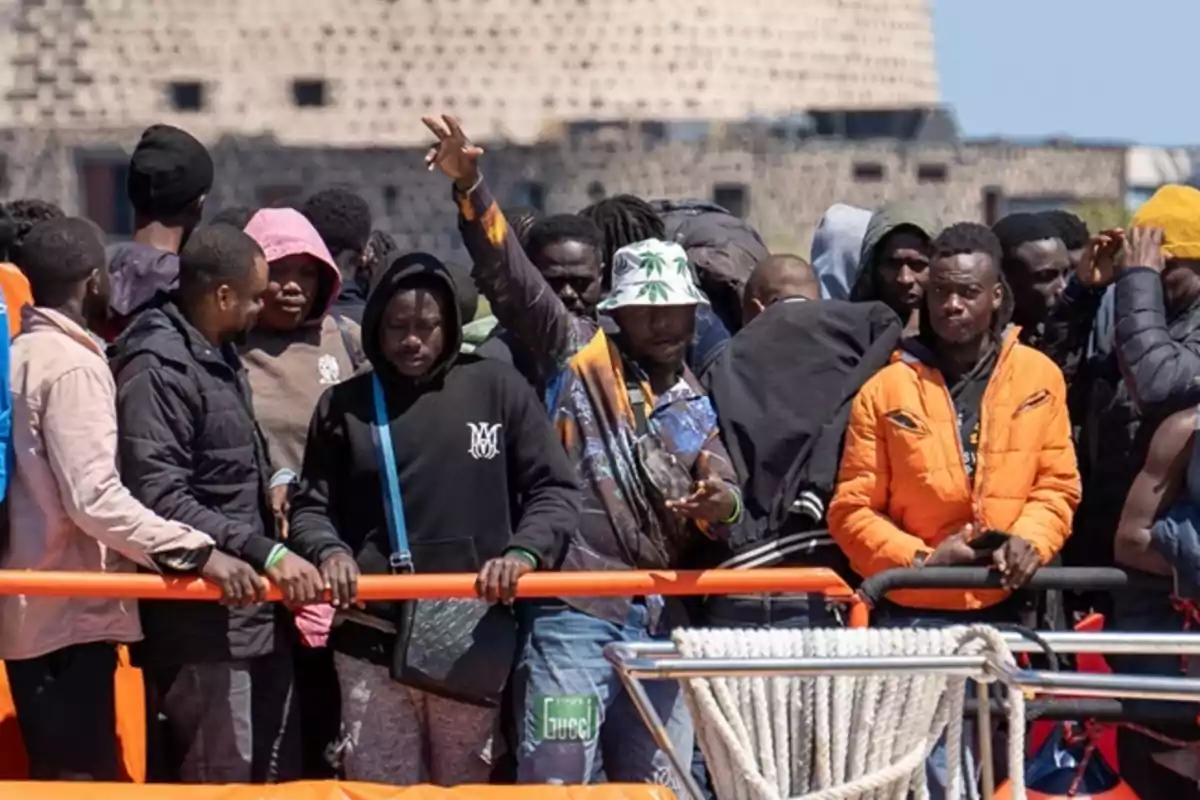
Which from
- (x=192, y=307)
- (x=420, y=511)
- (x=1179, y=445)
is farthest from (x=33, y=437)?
(x=1179, y=445)

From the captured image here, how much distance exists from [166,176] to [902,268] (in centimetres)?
213

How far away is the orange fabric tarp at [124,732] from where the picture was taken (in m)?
6.03

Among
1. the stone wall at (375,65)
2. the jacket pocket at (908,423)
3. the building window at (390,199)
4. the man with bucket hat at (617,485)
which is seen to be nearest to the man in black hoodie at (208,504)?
the man with bucket hat at (617,485)

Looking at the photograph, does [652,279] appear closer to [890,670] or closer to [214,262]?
[214,262]

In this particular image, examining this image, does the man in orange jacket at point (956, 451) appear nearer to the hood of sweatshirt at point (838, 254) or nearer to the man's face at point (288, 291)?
the man's face at point (288, 291)

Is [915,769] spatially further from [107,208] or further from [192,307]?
[107,208]

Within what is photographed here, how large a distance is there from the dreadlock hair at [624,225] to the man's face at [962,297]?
3.98 ft

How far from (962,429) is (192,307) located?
6.30 ft

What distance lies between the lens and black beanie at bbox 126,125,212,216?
7.31 m

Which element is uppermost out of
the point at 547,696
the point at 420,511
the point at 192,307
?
the point at 192,307

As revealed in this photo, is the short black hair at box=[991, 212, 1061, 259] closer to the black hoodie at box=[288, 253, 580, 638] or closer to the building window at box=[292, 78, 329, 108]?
the black hoodie at box=[288, 253, 580, 638]

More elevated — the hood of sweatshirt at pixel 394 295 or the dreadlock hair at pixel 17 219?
the dreadlock hair at pixel 17 219

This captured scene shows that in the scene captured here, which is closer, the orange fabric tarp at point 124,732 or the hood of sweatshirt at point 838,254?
the orange fabric tarp at point 124,732

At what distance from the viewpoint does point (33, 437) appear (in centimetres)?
596
